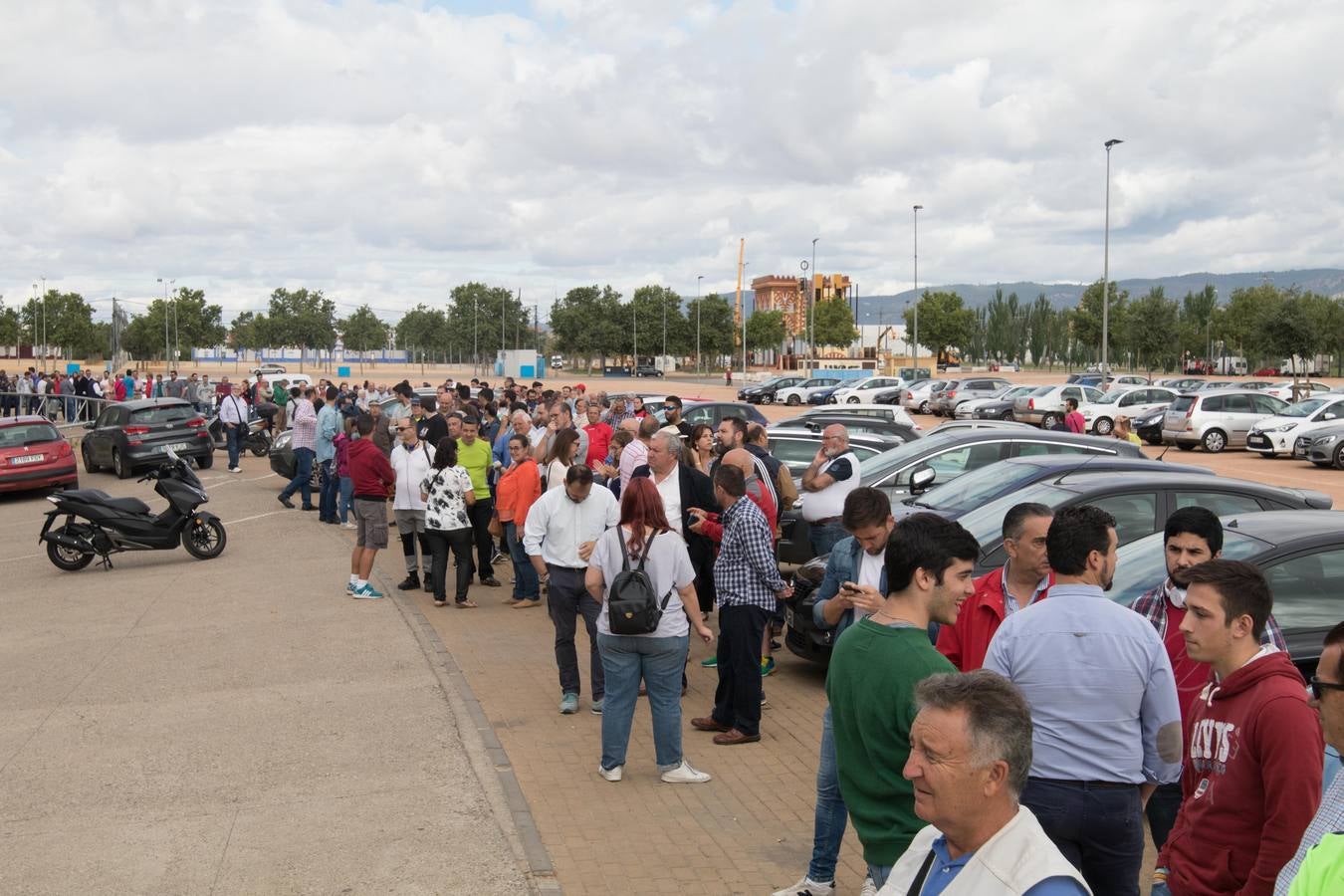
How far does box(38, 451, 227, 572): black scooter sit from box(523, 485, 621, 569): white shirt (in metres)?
8.16

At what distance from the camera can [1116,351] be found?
12331 centimetres

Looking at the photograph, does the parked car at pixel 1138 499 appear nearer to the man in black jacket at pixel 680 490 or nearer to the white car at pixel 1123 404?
the man in black jacket at pixel 680 490

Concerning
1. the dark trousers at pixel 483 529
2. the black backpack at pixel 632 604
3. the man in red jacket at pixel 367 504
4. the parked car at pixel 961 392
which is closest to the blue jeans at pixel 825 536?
the black backpack at pixel 632 604

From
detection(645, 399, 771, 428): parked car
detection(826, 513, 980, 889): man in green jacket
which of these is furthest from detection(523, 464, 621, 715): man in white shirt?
detection(645, 399, 771, 428): parked car

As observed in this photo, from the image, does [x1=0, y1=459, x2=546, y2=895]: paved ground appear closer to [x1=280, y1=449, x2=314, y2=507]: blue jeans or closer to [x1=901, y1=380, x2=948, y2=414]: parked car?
[x1=280, y1=449, x2=314, y2=507]: blue jeans

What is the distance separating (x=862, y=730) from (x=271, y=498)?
64.6 feet

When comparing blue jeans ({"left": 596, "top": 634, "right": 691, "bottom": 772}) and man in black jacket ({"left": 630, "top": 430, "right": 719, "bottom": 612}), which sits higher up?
man in black jacket ({"left": 630, "top": 430, "right": 719, "bottom": 612})

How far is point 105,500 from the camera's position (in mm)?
15039

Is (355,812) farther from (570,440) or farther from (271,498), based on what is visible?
(271,498)

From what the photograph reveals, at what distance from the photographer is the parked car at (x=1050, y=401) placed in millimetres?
41562

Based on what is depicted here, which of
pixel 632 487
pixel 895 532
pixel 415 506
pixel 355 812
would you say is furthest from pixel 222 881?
pixel 415 506

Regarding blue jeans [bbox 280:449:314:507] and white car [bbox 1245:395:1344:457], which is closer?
blue jeans [bbox 280:449:314:507]

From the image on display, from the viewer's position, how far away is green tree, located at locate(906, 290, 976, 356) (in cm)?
11444

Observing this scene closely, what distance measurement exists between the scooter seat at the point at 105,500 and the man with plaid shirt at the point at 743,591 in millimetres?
10039
